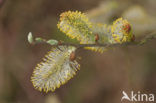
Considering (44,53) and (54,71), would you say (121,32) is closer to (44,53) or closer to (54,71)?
(54,71)

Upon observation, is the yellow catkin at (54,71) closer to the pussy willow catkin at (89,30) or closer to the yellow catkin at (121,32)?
the pussy willow catkin at (89,30)

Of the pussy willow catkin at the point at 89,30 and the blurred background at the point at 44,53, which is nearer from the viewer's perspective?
the pussy willow catkin at the point at 89,30

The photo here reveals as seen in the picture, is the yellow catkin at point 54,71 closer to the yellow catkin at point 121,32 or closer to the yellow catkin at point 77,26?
the yellow catkin at point 77,26

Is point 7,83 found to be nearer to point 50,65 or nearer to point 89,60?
point 89,60

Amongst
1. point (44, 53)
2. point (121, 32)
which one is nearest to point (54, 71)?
point (121, 32)

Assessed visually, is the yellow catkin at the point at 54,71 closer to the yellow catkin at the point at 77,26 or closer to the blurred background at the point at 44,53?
the yellow catkin at the point at 77,26

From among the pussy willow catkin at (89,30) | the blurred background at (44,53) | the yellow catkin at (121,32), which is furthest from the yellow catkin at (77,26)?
the blurred background at (44,53)

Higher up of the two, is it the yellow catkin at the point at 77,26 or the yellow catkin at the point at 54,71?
the yellow catkin at the point at 77,26

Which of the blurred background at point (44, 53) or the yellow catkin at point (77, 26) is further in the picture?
the blurred background at point (44, 53)

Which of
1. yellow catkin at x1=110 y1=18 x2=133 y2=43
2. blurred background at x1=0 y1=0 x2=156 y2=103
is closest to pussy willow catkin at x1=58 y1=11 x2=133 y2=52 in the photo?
yellow catkin at x1=110 y1=18 x2=133 y2=43

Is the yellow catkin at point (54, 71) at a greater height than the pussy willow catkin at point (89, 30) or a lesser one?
lesser
